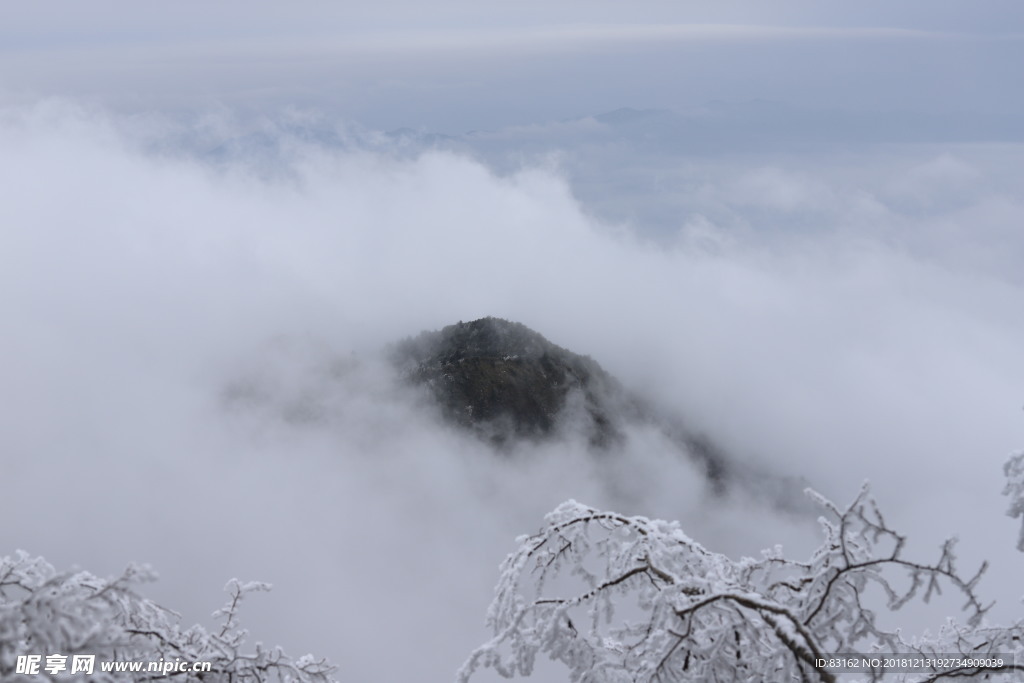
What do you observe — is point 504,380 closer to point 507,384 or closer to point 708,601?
point 507,384

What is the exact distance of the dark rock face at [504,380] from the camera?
172 metres

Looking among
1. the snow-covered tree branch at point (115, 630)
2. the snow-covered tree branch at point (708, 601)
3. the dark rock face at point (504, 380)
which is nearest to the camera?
the snow-covered tree branch at point (115, 630)

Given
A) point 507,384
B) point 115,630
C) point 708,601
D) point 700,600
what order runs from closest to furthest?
point 115,630 < point 708,601 < point 700,600 < point 507,384

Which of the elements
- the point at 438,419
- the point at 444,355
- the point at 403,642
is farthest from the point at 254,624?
the point at 444,355

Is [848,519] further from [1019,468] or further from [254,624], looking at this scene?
[254,624]

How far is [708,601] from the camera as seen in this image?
387 cm

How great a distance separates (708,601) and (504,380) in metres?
170

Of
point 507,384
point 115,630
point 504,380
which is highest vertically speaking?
point 504,380

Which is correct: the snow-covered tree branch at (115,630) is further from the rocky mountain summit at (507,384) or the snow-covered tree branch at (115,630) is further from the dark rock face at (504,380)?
the rocky mountain summit at (507,384)

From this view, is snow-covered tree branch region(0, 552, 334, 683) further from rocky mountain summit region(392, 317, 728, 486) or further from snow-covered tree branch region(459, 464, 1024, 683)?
rocky mountain summit region(392, 317, 728, 486)

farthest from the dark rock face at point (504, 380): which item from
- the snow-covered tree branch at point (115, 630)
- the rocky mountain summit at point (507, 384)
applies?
the snow-covered tree branch at point (115, 630)

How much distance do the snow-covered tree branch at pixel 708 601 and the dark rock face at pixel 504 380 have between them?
165 meters

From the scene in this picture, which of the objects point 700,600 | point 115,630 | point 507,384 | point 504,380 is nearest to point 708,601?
point 700,600

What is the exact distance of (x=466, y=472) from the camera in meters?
198
